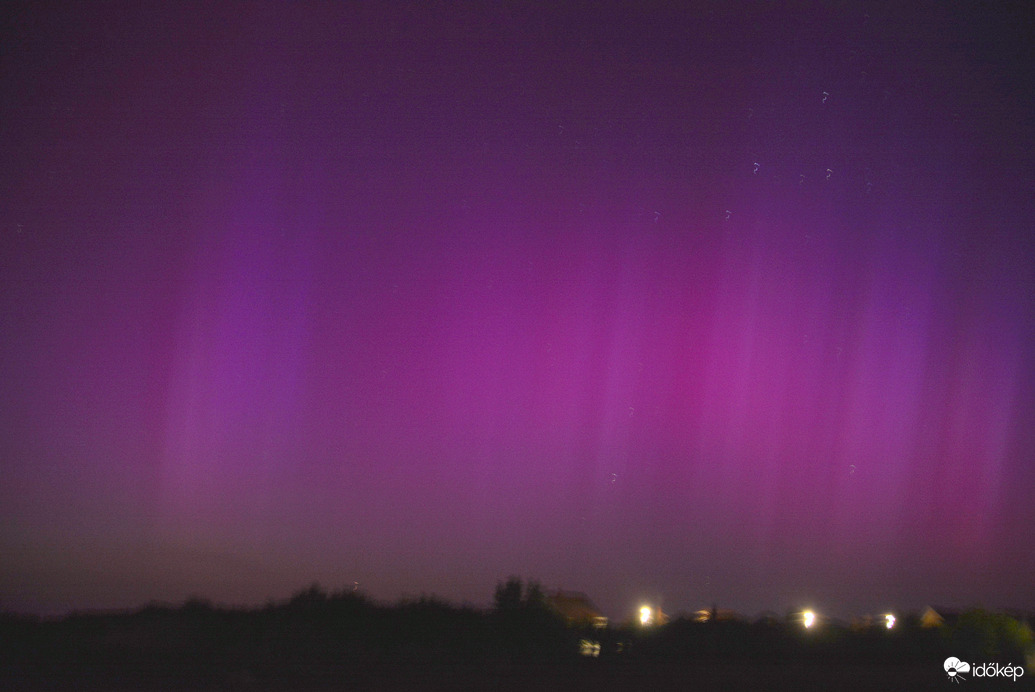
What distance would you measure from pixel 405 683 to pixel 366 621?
14.0m

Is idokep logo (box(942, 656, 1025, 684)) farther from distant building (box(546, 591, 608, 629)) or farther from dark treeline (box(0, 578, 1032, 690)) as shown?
distant building (box(546, 591, 608, 629))

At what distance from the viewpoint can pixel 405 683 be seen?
20.1 m

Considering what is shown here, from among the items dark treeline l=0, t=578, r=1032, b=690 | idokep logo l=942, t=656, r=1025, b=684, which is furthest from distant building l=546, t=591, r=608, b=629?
idokep logo l=942, t=656, r=1025, b=684

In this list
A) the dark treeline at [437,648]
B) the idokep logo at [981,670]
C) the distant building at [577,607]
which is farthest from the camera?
the distant building at [577,607]

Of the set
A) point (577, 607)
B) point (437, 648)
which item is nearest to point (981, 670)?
point (437, 648)

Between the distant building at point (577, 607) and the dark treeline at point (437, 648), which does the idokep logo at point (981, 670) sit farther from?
the distant building at point (577, 607)

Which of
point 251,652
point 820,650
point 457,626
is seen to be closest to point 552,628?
point 457,626

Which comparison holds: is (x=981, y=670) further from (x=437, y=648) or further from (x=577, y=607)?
(x=577, y=607)

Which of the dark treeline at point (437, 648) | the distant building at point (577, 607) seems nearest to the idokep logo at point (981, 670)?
the dark treeline at point (437, 648)

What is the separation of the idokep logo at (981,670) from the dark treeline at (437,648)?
0.49m

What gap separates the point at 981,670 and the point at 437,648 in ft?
49.6

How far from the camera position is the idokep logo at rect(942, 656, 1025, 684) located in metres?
23.1

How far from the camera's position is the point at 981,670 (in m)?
24.1

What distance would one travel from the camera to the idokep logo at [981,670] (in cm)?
2314
